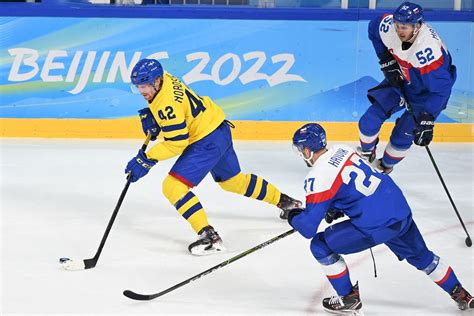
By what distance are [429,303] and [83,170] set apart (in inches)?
115

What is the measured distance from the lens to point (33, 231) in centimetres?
462

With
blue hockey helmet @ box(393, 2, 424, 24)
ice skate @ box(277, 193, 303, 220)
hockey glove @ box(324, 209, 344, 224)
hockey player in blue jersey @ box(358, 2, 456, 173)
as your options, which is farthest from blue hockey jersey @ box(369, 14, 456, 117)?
hockey glove @ box(324, 209, 344, 224)

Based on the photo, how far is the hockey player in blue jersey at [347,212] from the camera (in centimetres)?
328

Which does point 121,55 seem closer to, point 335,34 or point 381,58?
point 335,34

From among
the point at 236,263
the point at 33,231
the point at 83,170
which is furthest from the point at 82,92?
the point at 236,263

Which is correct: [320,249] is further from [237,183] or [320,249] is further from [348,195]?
[237,183]

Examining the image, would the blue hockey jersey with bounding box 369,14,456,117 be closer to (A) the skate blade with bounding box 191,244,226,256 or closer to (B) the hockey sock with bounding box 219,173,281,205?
(B) the hockey sock with bounding box 219,173,281,205

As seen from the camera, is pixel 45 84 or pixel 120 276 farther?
pixel 45 84

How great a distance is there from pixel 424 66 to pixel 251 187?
44.1 inches

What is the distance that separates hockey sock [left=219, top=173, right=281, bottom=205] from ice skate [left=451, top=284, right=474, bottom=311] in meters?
1.40

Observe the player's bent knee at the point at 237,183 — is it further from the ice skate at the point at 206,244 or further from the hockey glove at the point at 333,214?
the hockey glove at the point at 333,214

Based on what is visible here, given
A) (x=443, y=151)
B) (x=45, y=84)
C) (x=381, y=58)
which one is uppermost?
(x=381, y=58)

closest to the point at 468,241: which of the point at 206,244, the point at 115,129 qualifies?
the point at 206,244

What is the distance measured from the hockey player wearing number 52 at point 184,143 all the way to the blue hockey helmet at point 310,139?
891 mm
